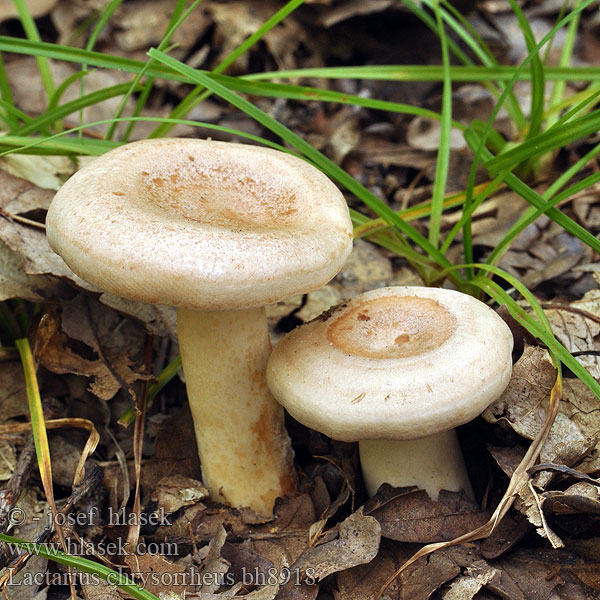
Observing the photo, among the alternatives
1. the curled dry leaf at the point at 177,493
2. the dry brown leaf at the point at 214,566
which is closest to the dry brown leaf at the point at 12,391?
the curled dry leaf at the point at 177,493

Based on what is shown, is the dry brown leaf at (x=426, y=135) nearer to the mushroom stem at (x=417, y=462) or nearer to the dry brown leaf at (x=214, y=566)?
the mushroom stem at (x=417, y=462)

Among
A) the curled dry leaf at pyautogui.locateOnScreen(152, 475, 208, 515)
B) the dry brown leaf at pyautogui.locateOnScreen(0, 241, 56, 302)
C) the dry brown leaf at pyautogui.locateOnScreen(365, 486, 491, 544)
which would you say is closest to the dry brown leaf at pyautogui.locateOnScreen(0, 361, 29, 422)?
the dry brown leaf at pyautogui.locateOnScreen(0, 241, 56, 302)

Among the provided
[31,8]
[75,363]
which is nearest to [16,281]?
[75,363]

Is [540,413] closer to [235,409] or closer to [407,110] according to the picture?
[235,409]

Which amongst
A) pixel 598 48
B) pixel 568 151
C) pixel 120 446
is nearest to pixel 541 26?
pixel 598 48

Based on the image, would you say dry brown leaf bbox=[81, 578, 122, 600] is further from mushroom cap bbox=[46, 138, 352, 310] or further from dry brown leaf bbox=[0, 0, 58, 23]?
dry brown leaf bbox=[0, 0, 58, 23]
